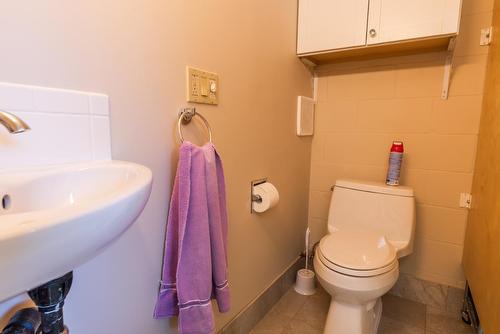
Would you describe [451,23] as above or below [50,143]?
above

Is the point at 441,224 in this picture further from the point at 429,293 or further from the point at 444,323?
the point at 444,323

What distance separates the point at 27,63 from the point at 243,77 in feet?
2.55

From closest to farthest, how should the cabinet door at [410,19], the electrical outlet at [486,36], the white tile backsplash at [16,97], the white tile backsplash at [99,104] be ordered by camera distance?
the white tile backsplash at [16,97], the white tile backsplash at [99,104], the cabinet door at [410,19], the electrical outlet at [486,36]

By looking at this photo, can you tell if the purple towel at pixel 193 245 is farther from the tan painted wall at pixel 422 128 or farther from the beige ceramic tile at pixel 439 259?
the beige ceramic tile at pixel 439 259

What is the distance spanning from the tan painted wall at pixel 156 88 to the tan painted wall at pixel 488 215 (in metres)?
0.92

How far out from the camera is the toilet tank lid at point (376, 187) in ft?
4.91

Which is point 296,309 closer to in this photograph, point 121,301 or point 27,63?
point 121,301

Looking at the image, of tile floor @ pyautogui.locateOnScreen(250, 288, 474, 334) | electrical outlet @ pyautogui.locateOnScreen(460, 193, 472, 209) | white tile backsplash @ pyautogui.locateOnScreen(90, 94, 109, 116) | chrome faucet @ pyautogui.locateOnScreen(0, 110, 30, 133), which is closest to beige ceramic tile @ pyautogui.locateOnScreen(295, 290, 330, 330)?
tile floor @ pyautogui.locateOnScreen(250, 288, 474, 334)

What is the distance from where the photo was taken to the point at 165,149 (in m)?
0.90

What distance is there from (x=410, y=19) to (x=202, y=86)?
108 cm

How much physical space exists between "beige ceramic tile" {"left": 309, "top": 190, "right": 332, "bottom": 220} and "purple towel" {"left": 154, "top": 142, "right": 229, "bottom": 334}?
3.68 feet

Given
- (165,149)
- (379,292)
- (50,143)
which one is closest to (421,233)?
(379,292)

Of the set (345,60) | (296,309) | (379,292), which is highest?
(345,60)

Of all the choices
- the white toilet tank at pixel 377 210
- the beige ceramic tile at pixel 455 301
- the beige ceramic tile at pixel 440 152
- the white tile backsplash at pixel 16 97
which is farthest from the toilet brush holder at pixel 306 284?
the white tile backsplash at pixel 16 97
